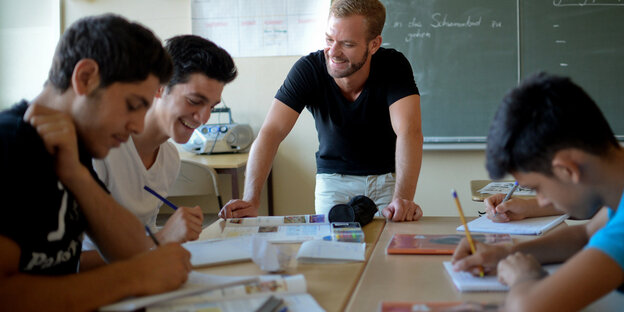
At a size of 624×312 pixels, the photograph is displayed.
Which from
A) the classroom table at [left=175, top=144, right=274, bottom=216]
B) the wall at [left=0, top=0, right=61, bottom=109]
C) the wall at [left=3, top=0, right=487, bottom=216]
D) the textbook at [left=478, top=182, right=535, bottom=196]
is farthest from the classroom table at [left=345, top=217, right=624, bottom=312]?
the wall at [left=0, top=0, right=61, bottom=109]

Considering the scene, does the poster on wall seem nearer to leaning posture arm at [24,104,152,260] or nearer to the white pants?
the white pants

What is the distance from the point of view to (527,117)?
1056 mm

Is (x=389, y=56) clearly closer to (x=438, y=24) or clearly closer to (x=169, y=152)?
(x=169, y=152)

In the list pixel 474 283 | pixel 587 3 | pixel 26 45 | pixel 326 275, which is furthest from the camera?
pixel 26 45

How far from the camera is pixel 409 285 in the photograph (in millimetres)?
1207

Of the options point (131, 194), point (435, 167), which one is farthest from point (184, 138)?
point (435, 167)

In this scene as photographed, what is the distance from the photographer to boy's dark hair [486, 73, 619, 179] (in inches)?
40.7

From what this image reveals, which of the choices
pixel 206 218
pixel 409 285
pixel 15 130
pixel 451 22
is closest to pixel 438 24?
pixel 451 22

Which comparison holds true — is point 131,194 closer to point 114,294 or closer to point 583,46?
point 114,294

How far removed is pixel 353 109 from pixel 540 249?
123 cm

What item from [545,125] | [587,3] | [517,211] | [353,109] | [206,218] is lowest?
[206,218]

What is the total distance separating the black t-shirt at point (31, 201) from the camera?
979 millimetres

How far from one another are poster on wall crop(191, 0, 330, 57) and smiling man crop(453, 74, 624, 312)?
2.86 metres

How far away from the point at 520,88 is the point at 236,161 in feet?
8.59
